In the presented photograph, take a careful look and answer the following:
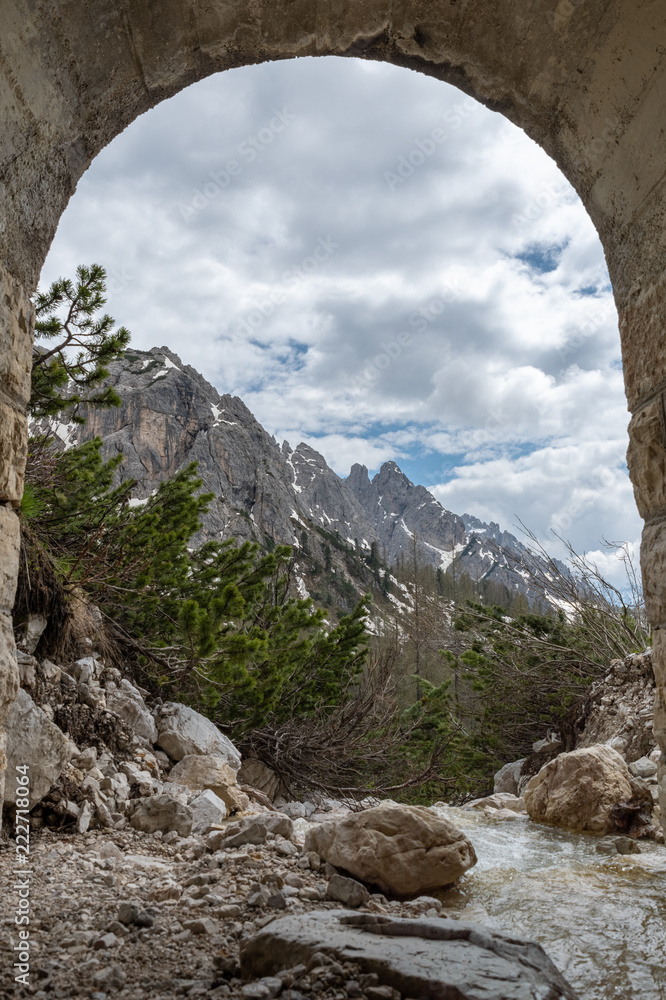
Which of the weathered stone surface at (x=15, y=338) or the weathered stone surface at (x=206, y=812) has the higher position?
the weathered stone surface at (x=15, y=338)

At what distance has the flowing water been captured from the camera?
73.2 inches

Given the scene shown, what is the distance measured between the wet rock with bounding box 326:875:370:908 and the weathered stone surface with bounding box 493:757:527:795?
6.70 meters

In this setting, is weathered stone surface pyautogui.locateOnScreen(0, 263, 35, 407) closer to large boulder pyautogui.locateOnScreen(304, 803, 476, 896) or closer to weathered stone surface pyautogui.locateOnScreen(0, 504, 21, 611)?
weathered stone surface pyautogui.locateOnScreen(0, 504, 21, 611)

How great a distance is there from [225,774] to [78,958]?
324cm

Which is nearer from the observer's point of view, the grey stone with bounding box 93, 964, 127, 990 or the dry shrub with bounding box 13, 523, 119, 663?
the grey stone with bounding box 93, 964, 127, 990

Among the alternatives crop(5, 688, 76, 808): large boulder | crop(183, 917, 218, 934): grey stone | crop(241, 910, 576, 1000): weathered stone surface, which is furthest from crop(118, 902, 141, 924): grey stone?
crop(5, 688, 76, 808): large boulder

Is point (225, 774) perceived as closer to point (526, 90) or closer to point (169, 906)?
point (169, 906)

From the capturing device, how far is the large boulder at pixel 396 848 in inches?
105

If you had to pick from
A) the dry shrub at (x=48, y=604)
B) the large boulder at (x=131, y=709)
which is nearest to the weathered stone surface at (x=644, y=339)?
the dry shrub at (x=48, y=604)

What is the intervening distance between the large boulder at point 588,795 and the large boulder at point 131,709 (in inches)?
121

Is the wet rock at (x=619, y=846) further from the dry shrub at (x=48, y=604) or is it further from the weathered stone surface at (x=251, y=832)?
the dry shrub at (x=48, y=604)

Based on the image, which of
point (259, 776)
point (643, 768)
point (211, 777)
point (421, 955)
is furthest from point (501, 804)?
point (421, 955)

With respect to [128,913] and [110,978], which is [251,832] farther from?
[110,978]

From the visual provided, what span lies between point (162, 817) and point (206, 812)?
307 mm
